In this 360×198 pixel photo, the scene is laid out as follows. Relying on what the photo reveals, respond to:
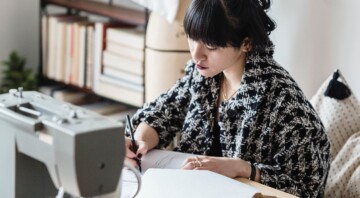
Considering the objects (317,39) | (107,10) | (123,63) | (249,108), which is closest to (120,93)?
(123,63)

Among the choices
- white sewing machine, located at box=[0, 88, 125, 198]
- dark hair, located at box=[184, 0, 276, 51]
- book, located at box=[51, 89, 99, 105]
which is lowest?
book, located at box=[51, 89, 99, 105]

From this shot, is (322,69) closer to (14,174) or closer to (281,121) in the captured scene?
(281,121)

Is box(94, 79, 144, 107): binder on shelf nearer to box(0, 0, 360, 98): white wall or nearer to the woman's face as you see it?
box(0, 0, 360, 98): white wall

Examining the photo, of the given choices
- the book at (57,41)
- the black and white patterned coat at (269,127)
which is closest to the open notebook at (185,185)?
the black and white patterned coat at (269,127)

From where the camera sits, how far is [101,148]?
920mm

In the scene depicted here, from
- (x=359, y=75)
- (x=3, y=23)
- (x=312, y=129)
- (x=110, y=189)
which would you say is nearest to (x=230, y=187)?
(x=110, y=189)

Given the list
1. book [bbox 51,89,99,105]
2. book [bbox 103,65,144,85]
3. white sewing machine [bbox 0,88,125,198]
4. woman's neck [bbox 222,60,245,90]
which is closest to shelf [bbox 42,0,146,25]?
book [bbox 103,65,144,85]

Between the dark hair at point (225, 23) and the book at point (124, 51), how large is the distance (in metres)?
1.15

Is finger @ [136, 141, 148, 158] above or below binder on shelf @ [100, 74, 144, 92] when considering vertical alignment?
above

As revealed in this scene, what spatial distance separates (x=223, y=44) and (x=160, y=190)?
1.51 ft

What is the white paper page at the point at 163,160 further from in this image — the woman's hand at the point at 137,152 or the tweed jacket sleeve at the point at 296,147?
the tweed jacket sleeve at the point at 296,147

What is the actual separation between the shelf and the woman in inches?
44.9

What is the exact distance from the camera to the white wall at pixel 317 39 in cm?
205

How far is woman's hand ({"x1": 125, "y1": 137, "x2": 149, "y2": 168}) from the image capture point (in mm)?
1411
